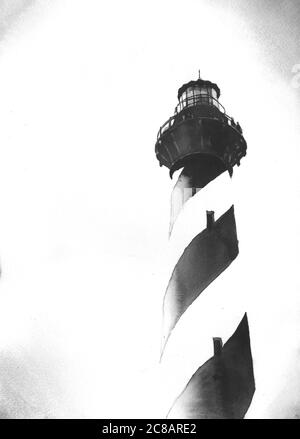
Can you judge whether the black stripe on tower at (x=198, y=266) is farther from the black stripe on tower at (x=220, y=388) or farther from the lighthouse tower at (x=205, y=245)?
the black stripe on tower at (x=220, y=388)

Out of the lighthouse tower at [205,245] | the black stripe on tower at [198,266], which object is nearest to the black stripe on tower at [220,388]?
the lighthouse tower at [205,245]

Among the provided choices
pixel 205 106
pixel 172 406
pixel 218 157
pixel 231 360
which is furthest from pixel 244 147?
pixel 172 406

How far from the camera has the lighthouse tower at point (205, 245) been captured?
13.1 m

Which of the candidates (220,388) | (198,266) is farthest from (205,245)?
(220,388)

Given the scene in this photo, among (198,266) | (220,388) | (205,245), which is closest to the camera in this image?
(220,388)

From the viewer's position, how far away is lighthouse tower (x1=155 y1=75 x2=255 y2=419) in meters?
13.1

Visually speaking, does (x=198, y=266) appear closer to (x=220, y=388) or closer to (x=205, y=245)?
(x=205, y=245)

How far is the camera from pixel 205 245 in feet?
52.8

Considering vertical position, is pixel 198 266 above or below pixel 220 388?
above

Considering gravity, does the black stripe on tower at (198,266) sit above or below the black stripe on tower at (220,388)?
above

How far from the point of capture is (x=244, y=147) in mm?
19281
